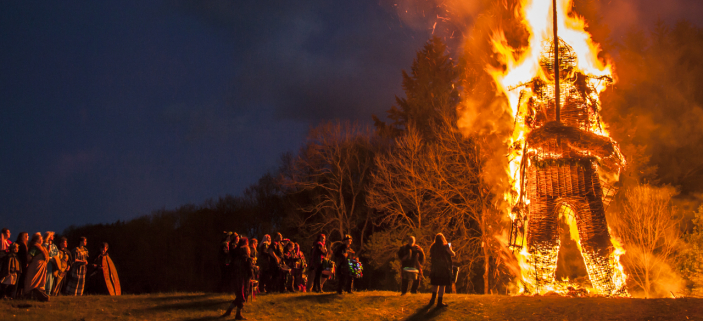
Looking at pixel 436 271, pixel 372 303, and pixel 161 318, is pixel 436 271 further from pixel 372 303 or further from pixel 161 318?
pixel 161 318

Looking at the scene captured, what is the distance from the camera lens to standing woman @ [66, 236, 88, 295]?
15008mm

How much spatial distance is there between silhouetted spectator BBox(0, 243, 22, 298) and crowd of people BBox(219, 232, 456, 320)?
18.1 ft

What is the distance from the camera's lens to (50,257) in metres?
13.1

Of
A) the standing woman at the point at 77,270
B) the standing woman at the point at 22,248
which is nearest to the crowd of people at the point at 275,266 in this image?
the standing woman at the point at 22,248

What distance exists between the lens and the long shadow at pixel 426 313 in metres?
10.9

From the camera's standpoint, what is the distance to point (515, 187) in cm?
1489

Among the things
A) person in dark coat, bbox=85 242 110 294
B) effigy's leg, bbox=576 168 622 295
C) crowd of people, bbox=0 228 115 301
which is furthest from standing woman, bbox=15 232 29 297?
effigy's leg, bbox=576 168 622 295

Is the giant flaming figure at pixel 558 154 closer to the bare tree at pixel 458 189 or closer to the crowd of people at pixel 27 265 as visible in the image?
the bare tree at pixel 458 189

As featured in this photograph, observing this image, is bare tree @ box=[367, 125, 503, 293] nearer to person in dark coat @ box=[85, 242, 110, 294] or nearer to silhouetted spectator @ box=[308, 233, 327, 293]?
silhouetted spectator @ box=[308, 233, 327, 293]

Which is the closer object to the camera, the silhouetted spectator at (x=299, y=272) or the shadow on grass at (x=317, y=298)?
the shadow on grass at (x=317, y=298)

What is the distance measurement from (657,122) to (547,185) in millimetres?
20543

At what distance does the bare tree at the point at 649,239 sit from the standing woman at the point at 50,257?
22127 mm

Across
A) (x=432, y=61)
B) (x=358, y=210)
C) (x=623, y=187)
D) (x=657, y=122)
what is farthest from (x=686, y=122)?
(x=358, y=210)

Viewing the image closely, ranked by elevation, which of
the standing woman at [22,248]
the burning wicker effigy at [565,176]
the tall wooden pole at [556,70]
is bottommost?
the standing woman at [22,248]
